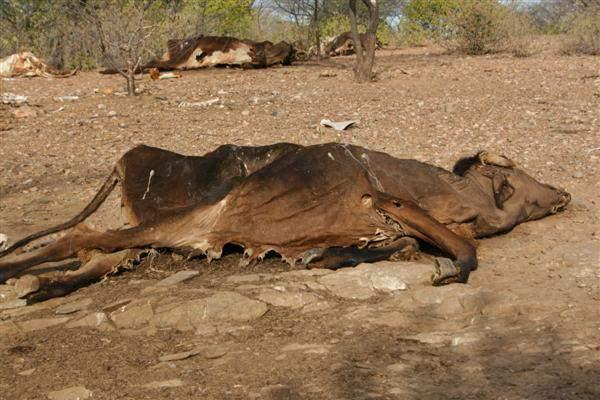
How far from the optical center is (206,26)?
58.5 ft

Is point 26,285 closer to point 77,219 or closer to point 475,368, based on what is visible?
point 77,219

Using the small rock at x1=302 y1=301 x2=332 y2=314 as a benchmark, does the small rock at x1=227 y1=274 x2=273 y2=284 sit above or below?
above

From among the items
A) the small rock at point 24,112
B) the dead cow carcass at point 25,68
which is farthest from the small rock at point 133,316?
the dead cow carcass at point 25,68

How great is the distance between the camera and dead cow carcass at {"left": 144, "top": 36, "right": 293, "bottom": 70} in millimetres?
13828

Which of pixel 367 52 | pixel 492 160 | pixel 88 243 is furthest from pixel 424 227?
pixel 367 52

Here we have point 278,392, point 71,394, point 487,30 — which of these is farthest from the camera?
point 487,30

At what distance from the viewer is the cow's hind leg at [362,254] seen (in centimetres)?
449

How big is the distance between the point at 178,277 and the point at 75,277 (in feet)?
1.81

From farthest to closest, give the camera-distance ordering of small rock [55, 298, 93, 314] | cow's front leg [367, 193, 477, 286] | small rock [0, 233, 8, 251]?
small rock [0, 233, 8, 251] → cow's front leg [367, 193, 477, 286] → small rock [55, 298, 93, 314]

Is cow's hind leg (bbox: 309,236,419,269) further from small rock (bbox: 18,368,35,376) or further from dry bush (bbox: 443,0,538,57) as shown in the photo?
dry bush (bbox: 443,0,538,57)

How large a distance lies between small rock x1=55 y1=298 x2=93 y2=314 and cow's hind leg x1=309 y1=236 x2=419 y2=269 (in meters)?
1.20

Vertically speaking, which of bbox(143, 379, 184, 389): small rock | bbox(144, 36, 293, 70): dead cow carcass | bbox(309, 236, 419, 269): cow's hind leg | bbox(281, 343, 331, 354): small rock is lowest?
bbox(143, 379, 184, 389): small rock

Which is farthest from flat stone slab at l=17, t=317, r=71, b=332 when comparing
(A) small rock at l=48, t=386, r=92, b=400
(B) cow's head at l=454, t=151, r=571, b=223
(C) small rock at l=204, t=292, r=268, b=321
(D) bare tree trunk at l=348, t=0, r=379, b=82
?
(D) bare tree trunk at l=348, t=0, r=379, b=82

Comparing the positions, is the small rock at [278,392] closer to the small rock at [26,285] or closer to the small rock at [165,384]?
the small rock at [165,384]
